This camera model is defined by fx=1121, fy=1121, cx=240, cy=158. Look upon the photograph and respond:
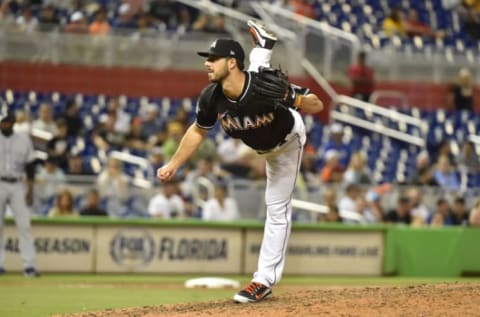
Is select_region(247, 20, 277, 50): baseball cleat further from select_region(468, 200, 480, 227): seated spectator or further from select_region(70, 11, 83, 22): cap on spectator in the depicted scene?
select_region(70, 11, 83, 22): cap on spectator

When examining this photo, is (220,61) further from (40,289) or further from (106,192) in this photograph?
(106,192)

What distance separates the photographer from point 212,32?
22953 millimetres

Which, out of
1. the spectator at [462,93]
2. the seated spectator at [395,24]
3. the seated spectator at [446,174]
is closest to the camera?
the seated spectator at [446,174]

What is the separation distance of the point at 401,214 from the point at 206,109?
9394 mm

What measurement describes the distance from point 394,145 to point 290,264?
21.7ft

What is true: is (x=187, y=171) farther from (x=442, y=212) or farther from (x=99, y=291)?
(x=99, y=291)

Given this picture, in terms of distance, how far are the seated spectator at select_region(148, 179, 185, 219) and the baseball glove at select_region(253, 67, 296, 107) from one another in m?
7.78

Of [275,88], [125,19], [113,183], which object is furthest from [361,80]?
[275,88]

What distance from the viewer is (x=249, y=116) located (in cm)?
945

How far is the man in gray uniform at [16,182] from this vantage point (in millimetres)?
14898

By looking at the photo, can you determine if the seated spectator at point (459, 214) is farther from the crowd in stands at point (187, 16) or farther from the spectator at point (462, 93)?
the crowd in stands at point (187, 16)

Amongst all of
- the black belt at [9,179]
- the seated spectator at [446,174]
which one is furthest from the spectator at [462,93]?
the black belt at [9,179]

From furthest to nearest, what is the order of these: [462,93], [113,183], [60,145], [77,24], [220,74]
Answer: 1. [462,93]
2. [77,24]
3. [60,145]
4. [113,183]
5. [220,74]

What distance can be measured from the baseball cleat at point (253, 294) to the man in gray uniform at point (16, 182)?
597 centimetres
